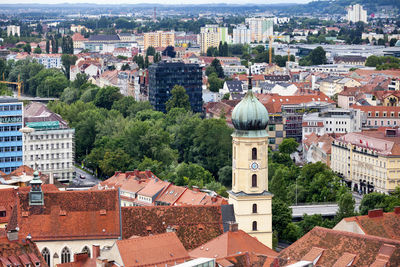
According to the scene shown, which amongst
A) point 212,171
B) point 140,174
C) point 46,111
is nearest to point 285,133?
point 212,171

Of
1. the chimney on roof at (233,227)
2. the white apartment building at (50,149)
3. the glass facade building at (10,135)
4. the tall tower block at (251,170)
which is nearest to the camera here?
the chimney on roof at (233,227)

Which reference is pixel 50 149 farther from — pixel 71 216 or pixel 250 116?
pixel 250 116

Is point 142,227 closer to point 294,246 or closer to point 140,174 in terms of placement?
point 294,246

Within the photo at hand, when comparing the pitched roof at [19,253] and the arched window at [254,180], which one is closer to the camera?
the pitched roof at [19,253]

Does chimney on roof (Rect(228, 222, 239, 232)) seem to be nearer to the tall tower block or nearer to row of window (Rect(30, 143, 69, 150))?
the tall tower block

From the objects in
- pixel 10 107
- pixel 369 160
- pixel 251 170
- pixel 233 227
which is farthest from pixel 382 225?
pixel 10 107

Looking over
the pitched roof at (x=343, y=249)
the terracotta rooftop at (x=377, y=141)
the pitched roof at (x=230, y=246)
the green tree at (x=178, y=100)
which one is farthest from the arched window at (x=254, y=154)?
the green tree at (x=178, y=100)

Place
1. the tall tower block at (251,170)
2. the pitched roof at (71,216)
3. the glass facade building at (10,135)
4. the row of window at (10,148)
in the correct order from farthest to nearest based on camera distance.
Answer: the row of window at (10,148) < the glass facade building at (10,135) < the tall tower block at (251,170) < the pitched roof at (71,216)

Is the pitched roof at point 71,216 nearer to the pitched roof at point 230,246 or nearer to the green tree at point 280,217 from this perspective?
the pitched roof at point 230,246
